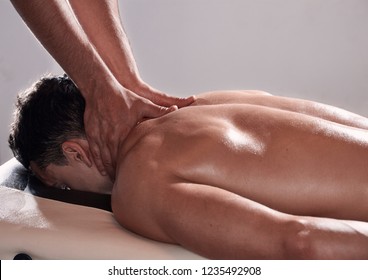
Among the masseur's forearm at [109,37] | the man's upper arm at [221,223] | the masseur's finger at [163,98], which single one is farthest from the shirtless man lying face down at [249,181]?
the masseur's forearm at [109,37]

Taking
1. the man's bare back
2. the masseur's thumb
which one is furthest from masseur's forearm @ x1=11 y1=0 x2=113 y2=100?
the man's bare back

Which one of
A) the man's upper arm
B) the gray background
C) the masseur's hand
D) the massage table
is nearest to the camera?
the man's upper arm

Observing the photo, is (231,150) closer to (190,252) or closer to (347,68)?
(190,252)

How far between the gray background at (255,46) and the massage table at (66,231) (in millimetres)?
1845

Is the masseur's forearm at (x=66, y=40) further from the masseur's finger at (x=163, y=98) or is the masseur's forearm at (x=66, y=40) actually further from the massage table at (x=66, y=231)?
the massage table at (x=66, y=231)

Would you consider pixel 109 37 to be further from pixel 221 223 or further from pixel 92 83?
pixel 221 223

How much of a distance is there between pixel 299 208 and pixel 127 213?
440mm

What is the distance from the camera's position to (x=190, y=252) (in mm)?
1538

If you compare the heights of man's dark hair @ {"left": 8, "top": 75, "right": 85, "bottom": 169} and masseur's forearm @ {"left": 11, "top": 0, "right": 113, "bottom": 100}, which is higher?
masseur's forearm @ {"left": 11, "top": 0, "right": 113, "bottom": 100}

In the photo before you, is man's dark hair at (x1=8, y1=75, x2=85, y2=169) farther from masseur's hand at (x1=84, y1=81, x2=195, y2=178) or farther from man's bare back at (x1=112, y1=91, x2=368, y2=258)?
man's bare back at (x1=112, y1=91, x2=368, y2=258)

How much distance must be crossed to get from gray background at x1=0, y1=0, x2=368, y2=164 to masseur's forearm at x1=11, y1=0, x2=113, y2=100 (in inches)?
70.3

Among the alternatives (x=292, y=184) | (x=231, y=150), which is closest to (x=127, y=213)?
(x=231, y=150)

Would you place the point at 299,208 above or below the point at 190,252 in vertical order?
above

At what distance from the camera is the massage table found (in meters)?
1.57
